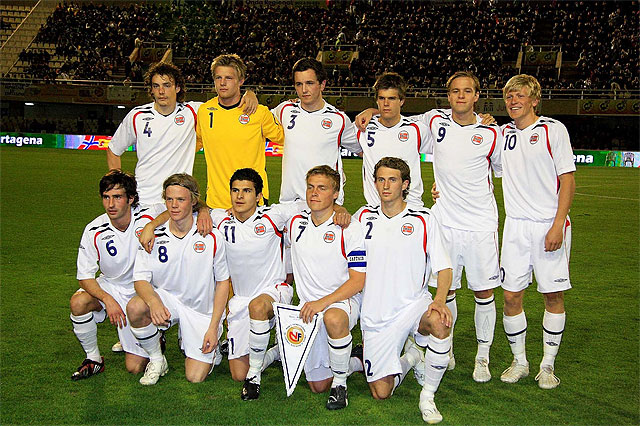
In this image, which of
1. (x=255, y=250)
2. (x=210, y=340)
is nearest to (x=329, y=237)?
(x=255, y=250)

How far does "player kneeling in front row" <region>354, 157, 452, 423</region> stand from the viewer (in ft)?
15.2

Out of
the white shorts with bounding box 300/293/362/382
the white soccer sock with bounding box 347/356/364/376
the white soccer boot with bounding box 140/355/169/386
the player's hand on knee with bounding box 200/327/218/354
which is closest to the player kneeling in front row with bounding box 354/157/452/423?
the white shorts with bounding box 300/293/362/382

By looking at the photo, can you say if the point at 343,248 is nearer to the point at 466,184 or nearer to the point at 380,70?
the point at 466,184

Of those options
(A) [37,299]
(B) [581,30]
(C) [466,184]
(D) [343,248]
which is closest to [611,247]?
(C) [466,184]

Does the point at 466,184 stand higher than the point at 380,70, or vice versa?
the point at 380,70

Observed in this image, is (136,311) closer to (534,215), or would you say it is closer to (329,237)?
(329,237)

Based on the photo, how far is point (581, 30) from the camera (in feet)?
119

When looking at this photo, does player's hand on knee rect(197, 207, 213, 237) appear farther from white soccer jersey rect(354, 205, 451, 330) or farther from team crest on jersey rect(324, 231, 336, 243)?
white soccer jersey rect(354, 205, 451, 330)

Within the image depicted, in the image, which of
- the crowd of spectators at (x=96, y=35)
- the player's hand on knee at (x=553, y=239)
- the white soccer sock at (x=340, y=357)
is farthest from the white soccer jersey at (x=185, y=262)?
the crowd of spectators at (x=96, y=35)

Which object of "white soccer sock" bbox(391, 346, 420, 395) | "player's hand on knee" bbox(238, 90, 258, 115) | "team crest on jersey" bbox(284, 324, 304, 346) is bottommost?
"white soccer sock" bbox(391, 346, 420, 395)

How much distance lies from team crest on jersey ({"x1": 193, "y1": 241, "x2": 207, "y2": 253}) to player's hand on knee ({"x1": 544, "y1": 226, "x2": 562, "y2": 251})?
2.60 metres

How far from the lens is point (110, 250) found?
5156mm

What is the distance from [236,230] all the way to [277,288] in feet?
1.84

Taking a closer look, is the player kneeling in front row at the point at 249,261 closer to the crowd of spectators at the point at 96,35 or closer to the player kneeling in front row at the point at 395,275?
the player kneeling in front row at the point at 395,275
